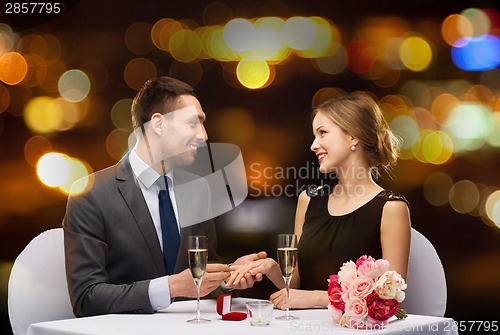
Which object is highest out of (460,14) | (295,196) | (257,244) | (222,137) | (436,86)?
(460,14)

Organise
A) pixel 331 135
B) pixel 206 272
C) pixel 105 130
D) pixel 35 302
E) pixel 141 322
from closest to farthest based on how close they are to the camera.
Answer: pixel 141 322, pixel 206 272, pixel 35 302, pixel 331 135, pixel 105 130

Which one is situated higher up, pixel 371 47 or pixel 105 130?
pixel 371 47

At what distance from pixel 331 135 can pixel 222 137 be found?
1108 millimetres

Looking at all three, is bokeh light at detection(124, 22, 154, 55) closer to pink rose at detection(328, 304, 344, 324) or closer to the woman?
the woman

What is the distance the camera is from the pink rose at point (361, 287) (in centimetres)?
184

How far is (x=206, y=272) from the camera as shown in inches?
86.0

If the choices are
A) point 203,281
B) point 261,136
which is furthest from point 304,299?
point 261,136

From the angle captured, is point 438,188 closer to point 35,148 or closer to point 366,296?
point 366,296

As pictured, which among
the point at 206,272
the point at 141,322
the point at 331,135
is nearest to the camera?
the point at 141,322

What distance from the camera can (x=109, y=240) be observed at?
2.58m

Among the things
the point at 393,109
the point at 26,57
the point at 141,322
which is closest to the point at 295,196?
the point at 393,109

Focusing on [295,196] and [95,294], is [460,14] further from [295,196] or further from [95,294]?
[95,294]

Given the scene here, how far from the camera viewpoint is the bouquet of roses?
5.99ft

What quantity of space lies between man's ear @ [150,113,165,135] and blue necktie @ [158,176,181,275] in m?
0.39
